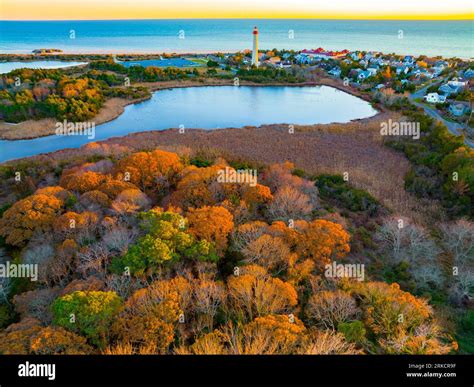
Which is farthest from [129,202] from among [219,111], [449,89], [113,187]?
[449,89]

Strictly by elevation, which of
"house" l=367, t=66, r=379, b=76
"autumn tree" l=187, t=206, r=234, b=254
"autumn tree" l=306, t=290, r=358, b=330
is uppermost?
"house" l=367, t=66, r=379, b=76

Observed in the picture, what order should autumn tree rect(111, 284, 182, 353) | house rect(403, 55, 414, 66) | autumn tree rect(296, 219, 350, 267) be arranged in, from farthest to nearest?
house rect(403, 55, 414, 66), autumn tree rect(296, 219, 350, 267), autumn tree rect(111, 284, 182, 353)

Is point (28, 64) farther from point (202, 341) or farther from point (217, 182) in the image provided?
point (202, 341)

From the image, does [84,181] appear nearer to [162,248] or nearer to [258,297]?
[162,248]

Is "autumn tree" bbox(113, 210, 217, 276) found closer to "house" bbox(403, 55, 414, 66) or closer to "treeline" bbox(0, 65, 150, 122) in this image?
"treeline" bbox(0, 65, 150, 122)

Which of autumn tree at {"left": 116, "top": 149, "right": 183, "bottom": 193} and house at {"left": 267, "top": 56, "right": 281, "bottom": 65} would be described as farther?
house at {"left": 267, "top": 56, "right": 281, "bottom": 65}

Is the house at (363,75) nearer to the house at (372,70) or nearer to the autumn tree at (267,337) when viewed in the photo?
the house at (372,70)

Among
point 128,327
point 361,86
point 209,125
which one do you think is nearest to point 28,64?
point 209,125

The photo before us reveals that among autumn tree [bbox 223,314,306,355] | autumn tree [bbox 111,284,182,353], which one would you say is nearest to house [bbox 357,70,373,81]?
autumn tree [bbox 223,314,306,355]
